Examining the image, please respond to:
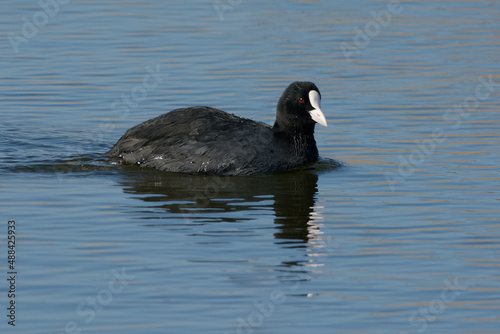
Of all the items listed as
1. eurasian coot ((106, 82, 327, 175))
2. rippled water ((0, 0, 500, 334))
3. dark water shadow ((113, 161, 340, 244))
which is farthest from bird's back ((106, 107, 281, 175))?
rippled water ((0, 0, 500, 334))

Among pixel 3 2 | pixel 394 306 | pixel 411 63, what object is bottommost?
pixel 394 306

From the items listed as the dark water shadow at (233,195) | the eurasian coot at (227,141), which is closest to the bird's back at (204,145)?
the eurasian coot at (227,141)

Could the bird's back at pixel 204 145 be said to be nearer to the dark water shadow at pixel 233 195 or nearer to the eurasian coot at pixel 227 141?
the eurasian coot at pixel 227 141

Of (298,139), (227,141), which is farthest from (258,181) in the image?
(298,139)

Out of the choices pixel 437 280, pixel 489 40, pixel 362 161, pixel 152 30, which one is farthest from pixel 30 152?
pixel 489 40

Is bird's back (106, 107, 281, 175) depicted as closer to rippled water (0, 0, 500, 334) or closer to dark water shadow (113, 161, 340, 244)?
dark water shadow (113, 161, 340, 244)

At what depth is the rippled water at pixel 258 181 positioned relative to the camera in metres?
7.97

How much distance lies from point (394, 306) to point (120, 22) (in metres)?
14.7

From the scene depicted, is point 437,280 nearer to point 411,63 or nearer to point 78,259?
point 78,259

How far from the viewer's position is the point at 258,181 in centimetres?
1227

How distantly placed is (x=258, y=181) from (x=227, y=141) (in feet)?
1.94

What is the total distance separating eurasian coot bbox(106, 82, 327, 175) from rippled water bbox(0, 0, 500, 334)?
0.24 m

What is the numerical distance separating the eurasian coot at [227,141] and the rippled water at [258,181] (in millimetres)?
236

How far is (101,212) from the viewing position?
10586 mm
